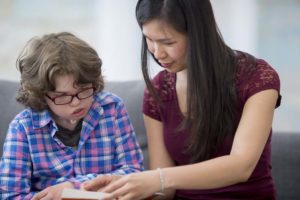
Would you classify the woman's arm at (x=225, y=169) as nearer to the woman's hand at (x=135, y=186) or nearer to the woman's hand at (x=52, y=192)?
the woman's hand at (x=135, y=186)

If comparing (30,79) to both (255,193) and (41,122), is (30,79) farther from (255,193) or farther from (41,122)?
(255,193)

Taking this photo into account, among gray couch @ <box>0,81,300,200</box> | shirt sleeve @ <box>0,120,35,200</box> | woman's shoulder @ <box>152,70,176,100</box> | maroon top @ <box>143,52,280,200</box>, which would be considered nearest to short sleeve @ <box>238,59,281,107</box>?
maroon top @ <box>143,52,280,200</box>

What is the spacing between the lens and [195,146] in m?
1.57

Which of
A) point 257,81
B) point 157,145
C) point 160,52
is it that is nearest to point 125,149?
point 157,145

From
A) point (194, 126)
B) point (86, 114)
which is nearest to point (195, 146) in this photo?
point (194, 126)

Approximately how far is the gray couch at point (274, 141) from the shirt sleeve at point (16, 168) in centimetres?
37

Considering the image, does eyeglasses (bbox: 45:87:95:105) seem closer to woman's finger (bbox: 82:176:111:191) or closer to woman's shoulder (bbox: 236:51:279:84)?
woman's finger (bbox: 82:176:111:191)

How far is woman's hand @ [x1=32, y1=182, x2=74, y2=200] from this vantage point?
1463 mm

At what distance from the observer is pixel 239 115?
5.08 feet

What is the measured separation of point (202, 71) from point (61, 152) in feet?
1.66

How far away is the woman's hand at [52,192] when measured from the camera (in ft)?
4.80

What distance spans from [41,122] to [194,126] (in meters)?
0.47

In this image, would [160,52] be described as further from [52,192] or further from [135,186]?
[52,192]

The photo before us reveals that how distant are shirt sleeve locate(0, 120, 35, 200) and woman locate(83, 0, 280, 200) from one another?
26 centimetres
